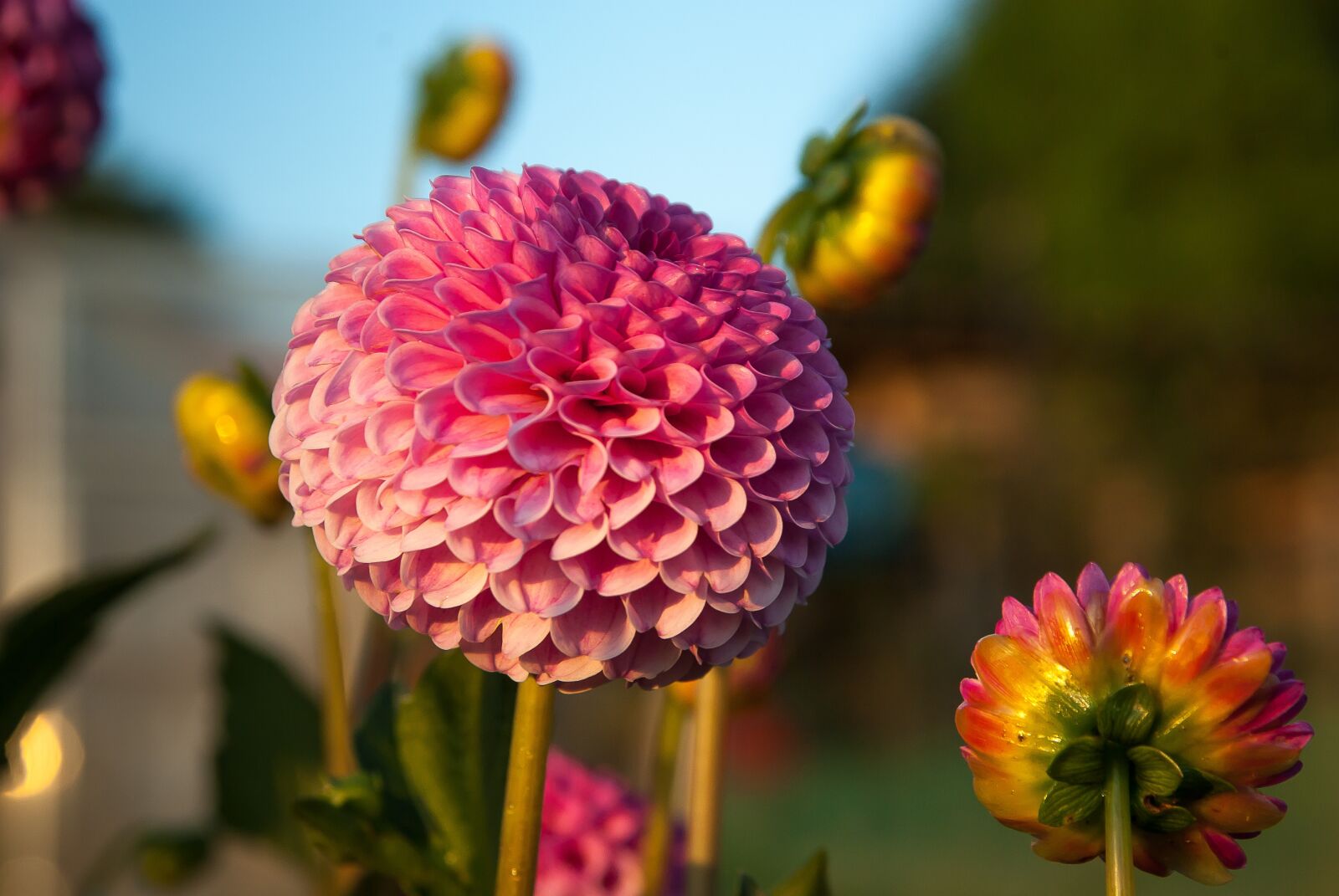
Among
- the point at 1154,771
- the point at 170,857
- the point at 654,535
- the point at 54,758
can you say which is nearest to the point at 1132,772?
the point at 1154,771

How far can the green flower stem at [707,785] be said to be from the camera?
0.45 m

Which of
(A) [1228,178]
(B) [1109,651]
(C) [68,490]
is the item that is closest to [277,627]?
(C) [68,490]

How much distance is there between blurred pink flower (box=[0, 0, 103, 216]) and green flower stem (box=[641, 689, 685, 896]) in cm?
56

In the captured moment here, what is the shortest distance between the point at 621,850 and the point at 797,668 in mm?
6050

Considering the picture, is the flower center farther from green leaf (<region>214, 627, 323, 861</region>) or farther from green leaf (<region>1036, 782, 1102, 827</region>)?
green leaf (<region>214, 627, 323, 861</region>)

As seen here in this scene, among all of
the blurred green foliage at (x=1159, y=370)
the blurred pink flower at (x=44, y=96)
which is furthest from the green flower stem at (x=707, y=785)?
the blurred green foliage at (x=1159, y=370)

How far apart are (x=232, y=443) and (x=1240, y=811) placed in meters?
0.42

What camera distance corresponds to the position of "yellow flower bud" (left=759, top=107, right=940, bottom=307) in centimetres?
49

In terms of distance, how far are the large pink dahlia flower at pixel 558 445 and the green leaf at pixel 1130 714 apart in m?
0.08

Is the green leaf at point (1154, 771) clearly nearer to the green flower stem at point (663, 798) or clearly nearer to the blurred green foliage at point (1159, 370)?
the green flower stem at point (663, 798)

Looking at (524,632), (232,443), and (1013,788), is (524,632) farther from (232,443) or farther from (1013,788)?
(232,443)

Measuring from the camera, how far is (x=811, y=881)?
1.35 feet

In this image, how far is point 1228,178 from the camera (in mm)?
7684

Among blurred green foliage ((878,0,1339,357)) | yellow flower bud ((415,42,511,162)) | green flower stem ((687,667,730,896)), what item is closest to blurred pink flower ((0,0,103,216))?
yellow flower bud ((415,42,511,162))
